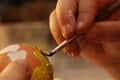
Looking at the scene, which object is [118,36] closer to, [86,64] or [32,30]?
[86,64]

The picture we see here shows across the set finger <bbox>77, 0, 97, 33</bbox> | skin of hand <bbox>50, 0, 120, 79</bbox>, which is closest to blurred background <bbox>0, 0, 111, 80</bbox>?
skin of hand <bbox>50, 0, 120, 79</bbox>

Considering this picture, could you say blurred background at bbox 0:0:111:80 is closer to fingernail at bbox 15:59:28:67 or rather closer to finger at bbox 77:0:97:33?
finger at bbox 77:0:97:33

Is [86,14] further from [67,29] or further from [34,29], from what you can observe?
[34,29]

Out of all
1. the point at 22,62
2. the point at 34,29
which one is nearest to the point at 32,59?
the point at 22,62

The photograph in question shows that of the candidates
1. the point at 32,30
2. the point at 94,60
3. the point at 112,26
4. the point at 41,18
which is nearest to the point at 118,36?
the point at 112,26

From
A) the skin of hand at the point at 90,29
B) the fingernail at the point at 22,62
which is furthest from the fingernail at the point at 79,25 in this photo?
the fingernail at the point at 22,62

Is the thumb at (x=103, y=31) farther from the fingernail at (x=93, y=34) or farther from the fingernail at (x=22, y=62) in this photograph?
the fingernail at (x=22, y=62)

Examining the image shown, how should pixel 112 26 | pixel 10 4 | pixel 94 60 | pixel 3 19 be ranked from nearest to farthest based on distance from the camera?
pixel 112 26 < pixel 94 60 < pixel 3 19 < pixel 10 4
